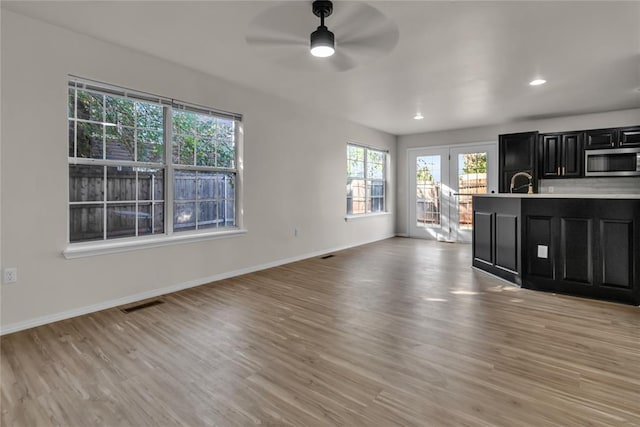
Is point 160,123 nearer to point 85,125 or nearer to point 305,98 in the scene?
point 85,125

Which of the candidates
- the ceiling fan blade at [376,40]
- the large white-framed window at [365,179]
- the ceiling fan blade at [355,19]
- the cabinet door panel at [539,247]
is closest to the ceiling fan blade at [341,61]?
the ceiling fan blade at [376,40]

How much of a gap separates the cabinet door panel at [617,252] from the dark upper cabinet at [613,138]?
3166mm

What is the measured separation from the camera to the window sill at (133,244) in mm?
3037

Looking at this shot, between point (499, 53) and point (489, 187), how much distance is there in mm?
4185

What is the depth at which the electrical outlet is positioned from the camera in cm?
265

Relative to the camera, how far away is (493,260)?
433 cm

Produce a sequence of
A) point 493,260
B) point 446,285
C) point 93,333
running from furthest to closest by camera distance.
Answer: point 493,260 < point 446,285 < point 93,333

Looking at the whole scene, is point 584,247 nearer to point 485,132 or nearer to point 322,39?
point 322,39

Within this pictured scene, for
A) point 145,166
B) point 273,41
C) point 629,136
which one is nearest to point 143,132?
point 145,166

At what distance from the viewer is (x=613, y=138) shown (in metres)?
5.54

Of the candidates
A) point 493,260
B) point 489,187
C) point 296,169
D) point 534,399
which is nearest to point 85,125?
point 296,169

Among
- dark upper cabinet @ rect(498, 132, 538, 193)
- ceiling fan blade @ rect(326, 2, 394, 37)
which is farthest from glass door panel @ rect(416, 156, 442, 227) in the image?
ceiling fan blade @ rect(326, 2, 394, 37)

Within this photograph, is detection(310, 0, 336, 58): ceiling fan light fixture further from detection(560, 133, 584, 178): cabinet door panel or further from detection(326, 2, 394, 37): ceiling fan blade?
detection(560, 133, 584, 178): cabinet door panel

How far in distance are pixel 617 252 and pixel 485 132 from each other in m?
4.40
